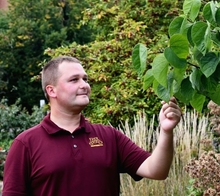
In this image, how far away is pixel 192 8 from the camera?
1864 mm

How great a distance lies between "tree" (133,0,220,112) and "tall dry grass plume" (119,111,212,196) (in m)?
3.76

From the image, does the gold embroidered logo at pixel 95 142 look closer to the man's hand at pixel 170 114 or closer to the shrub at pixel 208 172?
the man's hand at pixel 170 114

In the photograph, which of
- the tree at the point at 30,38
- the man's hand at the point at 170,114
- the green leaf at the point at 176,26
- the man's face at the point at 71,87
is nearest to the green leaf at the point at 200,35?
the green leaf at the point at 176,26

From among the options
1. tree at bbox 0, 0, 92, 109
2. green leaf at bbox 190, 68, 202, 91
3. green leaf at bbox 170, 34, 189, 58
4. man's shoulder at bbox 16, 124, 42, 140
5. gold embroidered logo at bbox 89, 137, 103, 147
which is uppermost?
tree at bbox 0, 0, 92, 109

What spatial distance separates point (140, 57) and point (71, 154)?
4.02 ft

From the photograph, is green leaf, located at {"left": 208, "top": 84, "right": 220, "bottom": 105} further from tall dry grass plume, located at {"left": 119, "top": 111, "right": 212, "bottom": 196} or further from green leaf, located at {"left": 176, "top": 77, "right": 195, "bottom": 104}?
tall dry grass plume, located at {"left": 119, "top": 111, "right": 212, "bottom": 196}

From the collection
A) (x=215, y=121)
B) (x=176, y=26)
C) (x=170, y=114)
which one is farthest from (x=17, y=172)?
(x=215, y=121)

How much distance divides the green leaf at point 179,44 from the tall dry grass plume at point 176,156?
397cm

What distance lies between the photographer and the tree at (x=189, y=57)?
1.72m

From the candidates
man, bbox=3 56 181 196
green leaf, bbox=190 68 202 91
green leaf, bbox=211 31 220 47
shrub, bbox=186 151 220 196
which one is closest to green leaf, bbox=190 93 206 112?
green leaf, bbox=190 68 202 91

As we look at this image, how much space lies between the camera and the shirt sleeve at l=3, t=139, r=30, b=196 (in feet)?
9.44

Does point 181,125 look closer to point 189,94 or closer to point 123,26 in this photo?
point 123,26

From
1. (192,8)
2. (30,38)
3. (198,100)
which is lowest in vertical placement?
(198,100)

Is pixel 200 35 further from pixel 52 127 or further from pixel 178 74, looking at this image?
pixel 52 127
